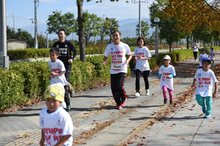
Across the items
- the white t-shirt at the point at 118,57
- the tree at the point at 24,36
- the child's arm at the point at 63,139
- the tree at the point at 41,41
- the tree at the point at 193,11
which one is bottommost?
the child's arm at the point at 63,139

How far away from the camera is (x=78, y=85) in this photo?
1016cm

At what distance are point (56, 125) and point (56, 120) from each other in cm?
5

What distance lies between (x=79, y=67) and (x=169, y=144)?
6.05 meters

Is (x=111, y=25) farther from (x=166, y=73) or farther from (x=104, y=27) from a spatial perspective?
(x=166, y=73)

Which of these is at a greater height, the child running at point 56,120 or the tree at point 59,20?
the tree at point 59,20

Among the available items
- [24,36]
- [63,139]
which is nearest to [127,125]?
[63,139]

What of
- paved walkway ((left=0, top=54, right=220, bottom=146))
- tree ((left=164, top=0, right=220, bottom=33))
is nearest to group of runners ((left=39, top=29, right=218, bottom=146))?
paved walkway ((left=0, top=54, right=220, bottom=146))

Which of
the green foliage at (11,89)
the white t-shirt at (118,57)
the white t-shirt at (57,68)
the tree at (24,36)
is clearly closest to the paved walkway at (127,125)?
the green foliage at (11,89)

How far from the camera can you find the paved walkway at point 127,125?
4.97m

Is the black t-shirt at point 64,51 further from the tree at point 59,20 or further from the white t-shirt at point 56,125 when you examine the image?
the tree at point 59,20

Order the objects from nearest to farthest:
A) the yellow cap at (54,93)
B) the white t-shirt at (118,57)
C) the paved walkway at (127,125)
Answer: the yellow cap at (54,93), the paved walkway at (127,125), the white t-shirt at (118,57)

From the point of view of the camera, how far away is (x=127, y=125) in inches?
233

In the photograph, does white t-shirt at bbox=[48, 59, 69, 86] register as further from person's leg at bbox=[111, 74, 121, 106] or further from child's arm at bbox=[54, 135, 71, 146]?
child's arm at bbox=[54, 135, 71, 146]

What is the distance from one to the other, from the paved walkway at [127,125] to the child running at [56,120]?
2.02m
